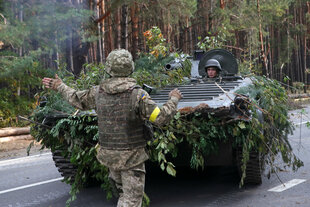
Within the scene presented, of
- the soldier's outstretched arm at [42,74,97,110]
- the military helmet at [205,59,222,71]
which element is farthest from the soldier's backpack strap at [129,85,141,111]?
the military helmet at [205,59,222,71]

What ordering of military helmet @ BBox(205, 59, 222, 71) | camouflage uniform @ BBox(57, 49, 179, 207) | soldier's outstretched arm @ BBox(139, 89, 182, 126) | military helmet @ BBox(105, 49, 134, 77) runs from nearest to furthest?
1. soldier's outstretched arm @ BBox(139, 89, 182, 126)
2. camouflage uniform @ BBox(57, 49, 179, 207)
3. military helmet @ BBox(105, 49, 134, 77)
4. military helmet @ BBox(205, 59, 222, 71)

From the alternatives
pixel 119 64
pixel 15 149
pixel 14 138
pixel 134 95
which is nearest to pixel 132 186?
pixel 134 95

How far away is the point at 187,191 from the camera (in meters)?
5.82

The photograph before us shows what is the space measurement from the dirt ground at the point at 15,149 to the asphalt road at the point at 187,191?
112 inches

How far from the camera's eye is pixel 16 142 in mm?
12453

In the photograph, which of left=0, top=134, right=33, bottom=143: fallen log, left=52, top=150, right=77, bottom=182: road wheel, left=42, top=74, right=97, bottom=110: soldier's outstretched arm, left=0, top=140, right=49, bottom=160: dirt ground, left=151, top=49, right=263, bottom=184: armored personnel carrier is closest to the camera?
left=42, top=74, right=97, bottom=110: soldier's outstretched arm

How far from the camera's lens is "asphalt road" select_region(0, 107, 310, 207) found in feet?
17.2

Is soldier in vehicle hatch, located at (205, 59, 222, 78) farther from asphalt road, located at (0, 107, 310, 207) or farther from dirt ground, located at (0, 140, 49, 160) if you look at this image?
dirt ground, located at (0, 140, 49, 160)

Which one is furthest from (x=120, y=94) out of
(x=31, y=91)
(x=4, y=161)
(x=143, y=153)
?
(x=31, y=91)

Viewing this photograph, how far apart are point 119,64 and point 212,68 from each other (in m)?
3.68

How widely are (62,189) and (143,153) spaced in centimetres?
286

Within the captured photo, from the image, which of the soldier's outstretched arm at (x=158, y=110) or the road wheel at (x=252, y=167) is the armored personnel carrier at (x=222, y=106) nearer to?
the road wheel at (x=252, y=167)

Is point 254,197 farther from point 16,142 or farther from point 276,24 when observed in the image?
point 276,24

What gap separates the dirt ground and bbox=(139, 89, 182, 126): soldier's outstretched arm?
7171mm
